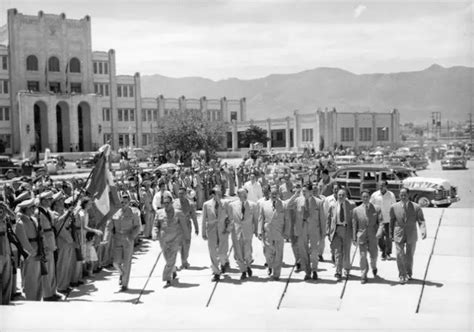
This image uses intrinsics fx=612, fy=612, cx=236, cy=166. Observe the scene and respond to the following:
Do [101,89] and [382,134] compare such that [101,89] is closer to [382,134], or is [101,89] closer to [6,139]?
[6,139]

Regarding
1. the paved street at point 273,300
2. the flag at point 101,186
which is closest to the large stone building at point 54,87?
the flag at point 101,186

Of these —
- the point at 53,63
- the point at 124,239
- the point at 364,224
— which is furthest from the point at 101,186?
the point at 53,63

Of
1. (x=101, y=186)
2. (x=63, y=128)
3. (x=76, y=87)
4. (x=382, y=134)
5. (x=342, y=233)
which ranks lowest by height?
(x=342, y=233)

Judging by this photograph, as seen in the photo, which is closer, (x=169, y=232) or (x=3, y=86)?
(x=169, y=232)

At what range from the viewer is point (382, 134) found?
81.4m

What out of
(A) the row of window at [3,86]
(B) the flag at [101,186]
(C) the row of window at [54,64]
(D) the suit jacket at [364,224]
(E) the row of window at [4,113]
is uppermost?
(C) the row of window at [54,64]

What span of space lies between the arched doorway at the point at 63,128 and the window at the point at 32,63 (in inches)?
200

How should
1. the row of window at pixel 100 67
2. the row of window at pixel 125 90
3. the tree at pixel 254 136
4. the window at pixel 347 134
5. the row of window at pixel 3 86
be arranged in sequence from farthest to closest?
1. the tree at pixel 254 136
2. the window at pixel 347 134
3. the row of window at pixel 125 90
4. the row of window at pixel 100 67
5. the row of window at pixel 3 86

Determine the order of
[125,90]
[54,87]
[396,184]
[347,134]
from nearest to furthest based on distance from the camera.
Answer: [396,184] → [54,87] → [125,90] → [347,134]

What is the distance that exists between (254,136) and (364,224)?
6850 centimetres

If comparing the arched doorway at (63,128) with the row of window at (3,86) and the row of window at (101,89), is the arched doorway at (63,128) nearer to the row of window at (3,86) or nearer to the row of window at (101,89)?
the row of window at (3,86)

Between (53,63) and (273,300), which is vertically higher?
(53,63)

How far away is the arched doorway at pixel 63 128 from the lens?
227ft

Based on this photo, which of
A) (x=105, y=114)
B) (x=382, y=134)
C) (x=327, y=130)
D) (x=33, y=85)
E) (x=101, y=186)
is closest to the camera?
(x=101, y=186)
